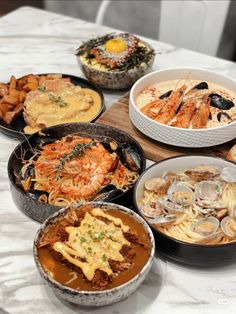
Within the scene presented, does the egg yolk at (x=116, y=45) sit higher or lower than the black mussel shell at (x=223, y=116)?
higher

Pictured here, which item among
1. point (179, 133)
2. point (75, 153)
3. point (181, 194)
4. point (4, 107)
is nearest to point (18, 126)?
point (4, 107)

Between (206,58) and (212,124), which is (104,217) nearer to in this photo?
(212,124)

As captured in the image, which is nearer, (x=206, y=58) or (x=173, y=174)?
(x=173, y=174)

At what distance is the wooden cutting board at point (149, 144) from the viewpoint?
1.82 m

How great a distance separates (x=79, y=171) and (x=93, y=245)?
0.39 m

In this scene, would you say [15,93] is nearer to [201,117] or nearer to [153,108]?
[153,108]

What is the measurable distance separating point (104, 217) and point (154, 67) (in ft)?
4.06

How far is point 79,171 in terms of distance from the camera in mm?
1637

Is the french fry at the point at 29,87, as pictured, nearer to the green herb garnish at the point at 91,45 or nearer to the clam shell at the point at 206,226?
the green herb garnish at the point at 91,45

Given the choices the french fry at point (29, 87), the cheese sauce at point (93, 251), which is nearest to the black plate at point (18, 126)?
the french fry at point (29, 87)

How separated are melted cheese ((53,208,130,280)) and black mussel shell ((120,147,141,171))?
34cm

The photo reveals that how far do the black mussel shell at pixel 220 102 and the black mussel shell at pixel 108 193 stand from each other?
62 cm

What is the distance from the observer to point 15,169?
66.4 inches

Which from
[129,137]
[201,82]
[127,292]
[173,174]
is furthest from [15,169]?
[201,82]
